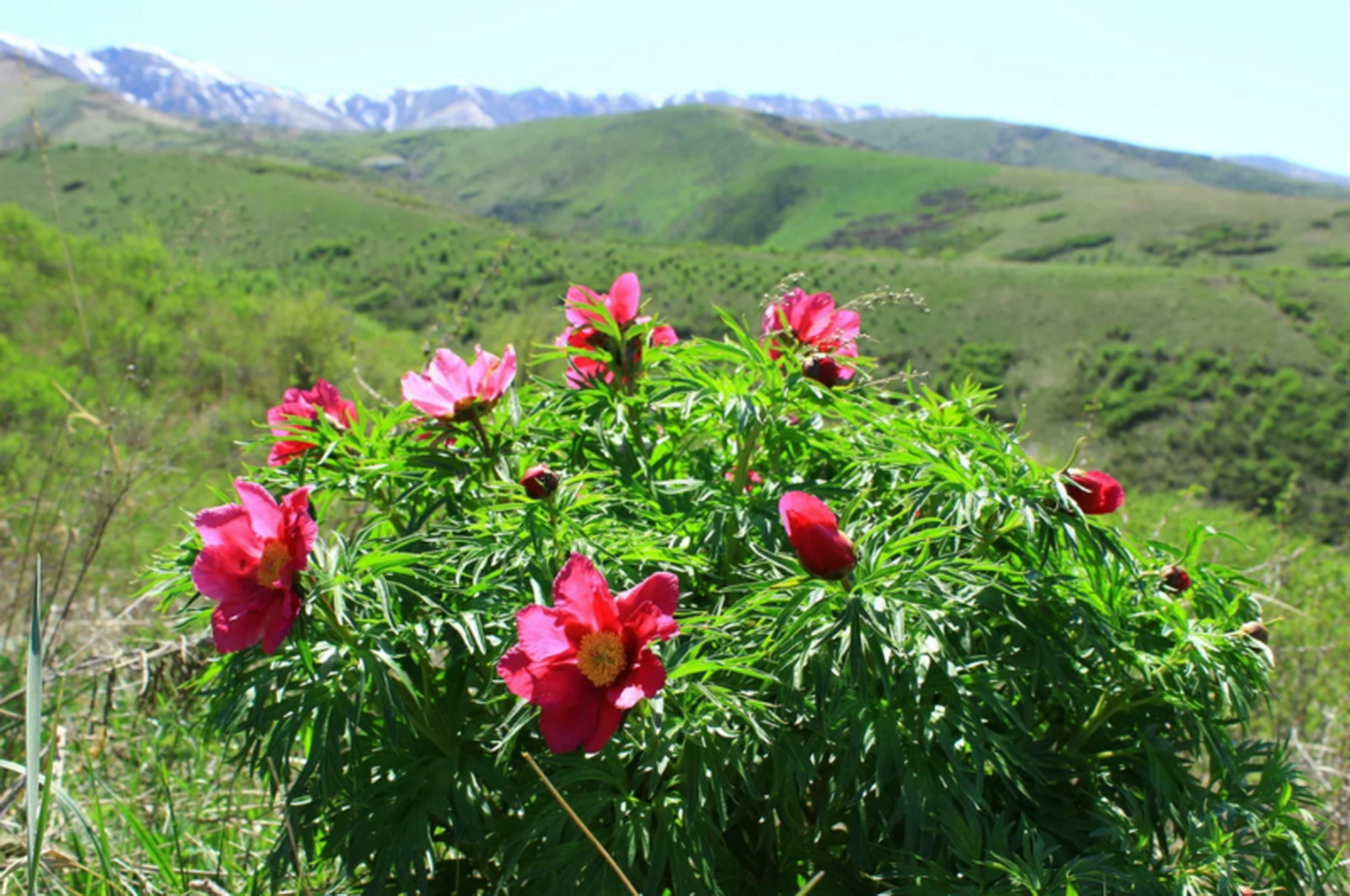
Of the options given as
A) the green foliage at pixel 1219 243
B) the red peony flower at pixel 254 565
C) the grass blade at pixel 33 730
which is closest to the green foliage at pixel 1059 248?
the green foliage at pixel 1219 243

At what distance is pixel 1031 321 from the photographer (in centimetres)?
4128

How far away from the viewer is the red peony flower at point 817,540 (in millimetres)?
1055

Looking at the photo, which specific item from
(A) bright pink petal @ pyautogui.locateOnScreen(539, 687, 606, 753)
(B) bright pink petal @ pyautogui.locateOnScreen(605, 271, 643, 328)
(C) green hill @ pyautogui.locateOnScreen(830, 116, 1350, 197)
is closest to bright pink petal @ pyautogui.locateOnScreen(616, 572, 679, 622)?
(A) bright pink petal @ pyautogui.locateOnScreen(539, 687, 606, 753)

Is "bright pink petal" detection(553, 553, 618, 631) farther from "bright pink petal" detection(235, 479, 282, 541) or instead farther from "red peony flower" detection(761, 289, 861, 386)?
"red peony flower" detection(761, 289, 861, 386)

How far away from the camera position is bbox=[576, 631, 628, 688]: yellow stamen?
1049mm

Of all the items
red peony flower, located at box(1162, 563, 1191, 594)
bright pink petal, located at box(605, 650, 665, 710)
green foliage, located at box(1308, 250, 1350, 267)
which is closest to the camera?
bright pink petal, located at box(605, 650, 665, 710)

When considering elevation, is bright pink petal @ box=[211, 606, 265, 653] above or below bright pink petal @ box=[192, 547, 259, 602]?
below

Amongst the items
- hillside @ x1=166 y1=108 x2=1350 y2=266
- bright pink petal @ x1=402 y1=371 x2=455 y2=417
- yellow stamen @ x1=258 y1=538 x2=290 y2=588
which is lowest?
hillside @ x1=166 y1=108 x2=1350 y2=266

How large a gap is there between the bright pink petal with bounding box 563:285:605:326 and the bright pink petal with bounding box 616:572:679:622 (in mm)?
569

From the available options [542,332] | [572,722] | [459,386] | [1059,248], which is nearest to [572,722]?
[572,722]

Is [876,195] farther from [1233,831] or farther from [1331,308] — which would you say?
[1233,831]

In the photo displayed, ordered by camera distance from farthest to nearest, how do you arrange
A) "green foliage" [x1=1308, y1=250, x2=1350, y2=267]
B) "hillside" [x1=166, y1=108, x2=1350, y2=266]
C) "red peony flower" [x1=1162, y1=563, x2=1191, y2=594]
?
1. "hillside" [x1=166, y1=108, x2=1350, y2=266]
2. "green foliage" [x1=1308, y1=250, x2=1350, y2=267]
3. "red peony flower" [x1=1162, y1=563, x2=1191, y2=594]

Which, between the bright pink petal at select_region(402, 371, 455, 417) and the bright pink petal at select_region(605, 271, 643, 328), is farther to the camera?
the bright pink petal at select_region(605, 271, 643, 328)

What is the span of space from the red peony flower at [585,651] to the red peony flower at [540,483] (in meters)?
0.18
